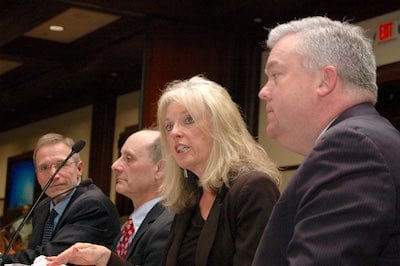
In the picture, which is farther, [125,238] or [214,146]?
[125,238]

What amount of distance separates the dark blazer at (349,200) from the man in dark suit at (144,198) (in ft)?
4.73

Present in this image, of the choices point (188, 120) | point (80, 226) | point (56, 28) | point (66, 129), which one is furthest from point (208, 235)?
point (66, 129)

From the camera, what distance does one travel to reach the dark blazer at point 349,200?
141 centimetres

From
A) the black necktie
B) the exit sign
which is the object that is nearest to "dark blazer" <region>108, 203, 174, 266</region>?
the black necktie

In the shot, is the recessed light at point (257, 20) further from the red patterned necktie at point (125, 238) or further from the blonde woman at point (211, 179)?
the blonde woman at point (211, 179)

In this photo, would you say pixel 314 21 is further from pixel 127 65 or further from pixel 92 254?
pixel 127 65

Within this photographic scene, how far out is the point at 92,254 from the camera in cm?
258

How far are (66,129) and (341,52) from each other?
9603mm

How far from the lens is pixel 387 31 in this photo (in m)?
6.01

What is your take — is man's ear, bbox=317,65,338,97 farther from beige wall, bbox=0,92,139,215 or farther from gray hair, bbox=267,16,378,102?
beige wall, bbox=0,92,139,215

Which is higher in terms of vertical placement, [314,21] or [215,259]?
[314,21]

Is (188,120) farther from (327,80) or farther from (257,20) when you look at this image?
(257,20)

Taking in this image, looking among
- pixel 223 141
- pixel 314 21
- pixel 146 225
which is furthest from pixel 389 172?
pixel 146 225

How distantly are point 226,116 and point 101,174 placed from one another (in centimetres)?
727
